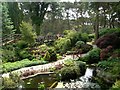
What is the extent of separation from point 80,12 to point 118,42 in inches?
578

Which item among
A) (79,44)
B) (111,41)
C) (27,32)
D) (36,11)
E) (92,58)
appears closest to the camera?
(92,58)

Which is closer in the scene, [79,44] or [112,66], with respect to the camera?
[112,66]

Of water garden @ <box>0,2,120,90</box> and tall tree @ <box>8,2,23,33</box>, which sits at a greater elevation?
tall tree @ <box>8,2,23,33</box>

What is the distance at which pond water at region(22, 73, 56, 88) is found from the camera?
29.7ft

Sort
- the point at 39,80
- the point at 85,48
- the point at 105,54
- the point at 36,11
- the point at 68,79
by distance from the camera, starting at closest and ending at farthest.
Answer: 1. the point at 68,79
2. the point at 39,80
3. the point at 105,54
4. the point at 85,48
5. the point at 36,11

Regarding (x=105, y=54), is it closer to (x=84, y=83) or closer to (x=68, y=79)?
(x=68, y=79)

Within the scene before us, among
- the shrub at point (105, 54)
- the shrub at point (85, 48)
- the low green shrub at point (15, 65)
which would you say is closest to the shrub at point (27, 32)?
the shrub at point (85, 48)

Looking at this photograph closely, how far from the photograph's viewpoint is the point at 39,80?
989 cm

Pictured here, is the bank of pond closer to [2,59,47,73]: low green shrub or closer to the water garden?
the water garden

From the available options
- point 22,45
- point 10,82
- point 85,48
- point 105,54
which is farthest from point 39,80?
point 22,45

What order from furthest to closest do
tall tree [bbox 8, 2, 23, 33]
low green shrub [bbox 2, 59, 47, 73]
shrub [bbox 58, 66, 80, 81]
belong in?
tall tree [bbox 8, 2, 23, 33] < low green shrub [bbox 2, 59, 47, 73] < shrub [bbox 58, 66, 80, 81]

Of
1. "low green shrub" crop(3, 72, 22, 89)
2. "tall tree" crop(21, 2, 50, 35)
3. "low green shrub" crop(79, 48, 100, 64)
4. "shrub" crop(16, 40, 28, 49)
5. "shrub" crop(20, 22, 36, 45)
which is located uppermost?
"tall tree" crop(21, 2, 50, 35)

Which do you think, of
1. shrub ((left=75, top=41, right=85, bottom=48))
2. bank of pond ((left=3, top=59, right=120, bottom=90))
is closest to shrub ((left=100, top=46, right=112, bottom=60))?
bank of pond ((left=3, top=59, right=120, bottom=90))

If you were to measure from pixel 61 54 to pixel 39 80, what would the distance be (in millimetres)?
7052
